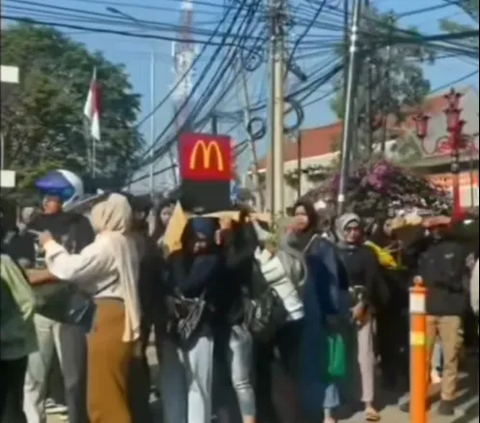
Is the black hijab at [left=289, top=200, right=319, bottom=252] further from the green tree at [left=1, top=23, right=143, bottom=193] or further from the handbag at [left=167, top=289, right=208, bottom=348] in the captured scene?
the green tree at [left=1, top=23, right=143, bottom=193]

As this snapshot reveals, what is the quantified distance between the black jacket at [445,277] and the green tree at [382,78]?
2.65 feet

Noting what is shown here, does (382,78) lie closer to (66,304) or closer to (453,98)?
(453,98)

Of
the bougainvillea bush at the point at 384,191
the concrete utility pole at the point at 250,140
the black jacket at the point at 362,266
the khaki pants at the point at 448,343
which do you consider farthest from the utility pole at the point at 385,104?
the khaki pants at the point at 448,343

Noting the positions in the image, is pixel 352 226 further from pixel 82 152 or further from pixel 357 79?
pixel 82 152

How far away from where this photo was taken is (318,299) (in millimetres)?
8703

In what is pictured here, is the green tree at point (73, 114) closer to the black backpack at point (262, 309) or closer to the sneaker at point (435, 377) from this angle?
the black backpack at point (262, 309)

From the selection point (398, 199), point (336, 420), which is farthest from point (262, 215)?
point (336, 420)

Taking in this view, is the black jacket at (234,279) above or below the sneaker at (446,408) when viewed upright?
above

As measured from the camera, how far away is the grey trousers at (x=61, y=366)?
8375mm

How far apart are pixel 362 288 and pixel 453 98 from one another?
5.99ft

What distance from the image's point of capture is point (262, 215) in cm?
867

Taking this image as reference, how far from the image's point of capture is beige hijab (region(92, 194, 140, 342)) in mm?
7883

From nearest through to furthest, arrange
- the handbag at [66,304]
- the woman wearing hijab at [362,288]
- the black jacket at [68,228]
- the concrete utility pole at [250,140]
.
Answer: the handbag at [66,304] < the black jacket at [68,228] < the woman wearing hijab at [362,288] < the concrete utility pole at [250,140]

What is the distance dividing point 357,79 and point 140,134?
161cm
